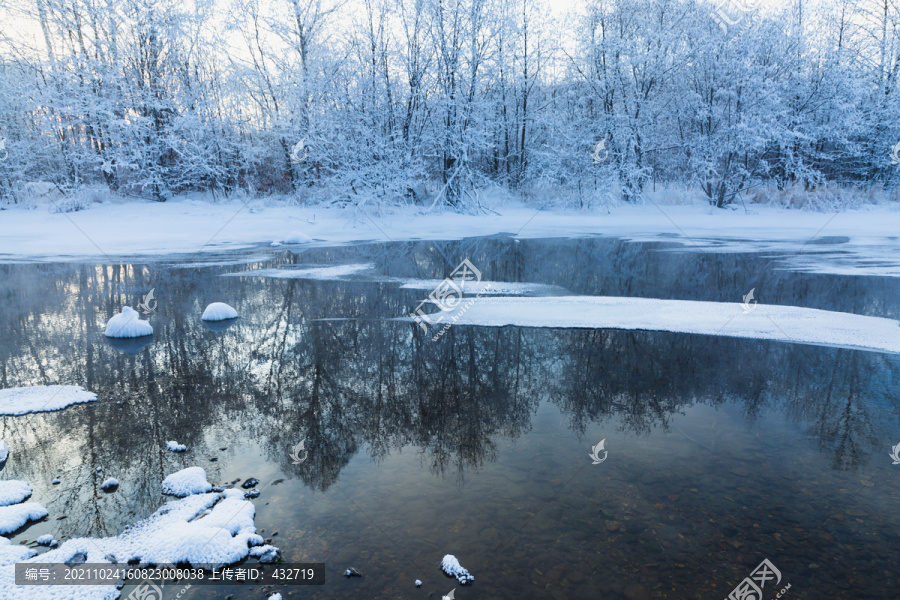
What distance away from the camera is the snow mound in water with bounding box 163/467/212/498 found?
439 cm

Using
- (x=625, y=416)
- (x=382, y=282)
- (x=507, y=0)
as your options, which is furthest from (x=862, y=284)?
(x=507, y=0)

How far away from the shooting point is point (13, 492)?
170 inches

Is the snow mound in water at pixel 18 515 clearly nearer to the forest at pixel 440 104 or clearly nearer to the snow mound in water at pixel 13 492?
the snow mound in water at pixel 13 492

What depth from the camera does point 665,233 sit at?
78.7 feet

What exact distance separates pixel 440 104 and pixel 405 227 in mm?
7606

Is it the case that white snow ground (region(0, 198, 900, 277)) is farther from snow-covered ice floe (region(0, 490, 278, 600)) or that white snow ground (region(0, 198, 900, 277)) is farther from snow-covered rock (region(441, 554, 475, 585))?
snow-covered ice floe (region(0, 490, 278, 600))

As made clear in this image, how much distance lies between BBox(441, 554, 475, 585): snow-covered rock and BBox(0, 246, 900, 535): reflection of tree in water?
1131 mm

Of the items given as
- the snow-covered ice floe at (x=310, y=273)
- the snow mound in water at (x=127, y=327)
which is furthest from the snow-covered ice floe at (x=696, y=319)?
the snow-covered ice floe at (x=310, y=273)

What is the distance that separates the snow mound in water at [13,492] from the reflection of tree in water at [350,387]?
0.12m

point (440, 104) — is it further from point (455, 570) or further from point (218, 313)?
point (455, 570)

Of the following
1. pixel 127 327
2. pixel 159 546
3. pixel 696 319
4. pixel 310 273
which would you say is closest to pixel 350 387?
pixel 159 546

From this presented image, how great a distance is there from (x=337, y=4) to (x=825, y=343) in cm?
2918

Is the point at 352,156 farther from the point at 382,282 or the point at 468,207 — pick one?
the point at 382,282

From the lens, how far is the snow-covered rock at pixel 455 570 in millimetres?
3402
